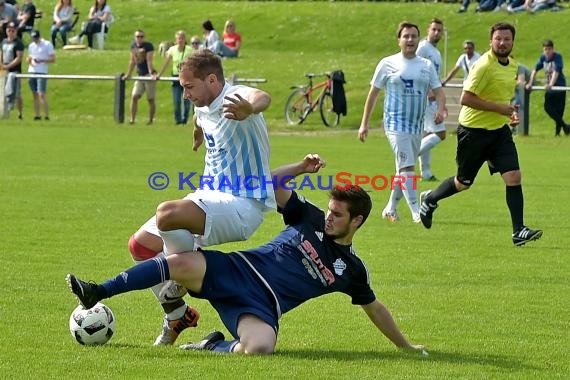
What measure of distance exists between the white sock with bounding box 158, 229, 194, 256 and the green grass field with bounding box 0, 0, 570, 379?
591mm

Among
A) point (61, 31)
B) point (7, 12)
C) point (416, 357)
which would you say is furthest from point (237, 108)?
point (61, 31)

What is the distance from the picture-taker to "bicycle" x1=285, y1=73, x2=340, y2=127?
3097 cm

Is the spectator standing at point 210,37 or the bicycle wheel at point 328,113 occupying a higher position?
the spectator standing at point 210,37

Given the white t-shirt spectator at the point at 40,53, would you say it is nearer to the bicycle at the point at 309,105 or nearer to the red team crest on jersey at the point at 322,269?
the bicycle at the point at 309,105

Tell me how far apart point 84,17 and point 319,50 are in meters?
10.1

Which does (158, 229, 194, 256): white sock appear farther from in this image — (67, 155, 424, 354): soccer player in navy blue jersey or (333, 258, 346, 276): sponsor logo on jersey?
(333, 258, 346, 276): sponsor logo on jersey

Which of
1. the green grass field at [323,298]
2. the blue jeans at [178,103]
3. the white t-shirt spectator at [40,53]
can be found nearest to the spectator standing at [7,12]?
the white t-shirt spectator at [40,53]

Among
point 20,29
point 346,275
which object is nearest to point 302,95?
point 20,29

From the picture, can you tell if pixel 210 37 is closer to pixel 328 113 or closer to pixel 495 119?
pixel 328 113

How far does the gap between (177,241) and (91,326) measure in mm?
720

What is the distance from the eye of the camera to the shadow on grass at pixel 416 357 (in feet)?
23.5

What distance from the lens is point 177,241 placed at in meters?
7.26

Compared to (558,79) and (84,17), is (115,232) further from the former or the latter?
(84,17)

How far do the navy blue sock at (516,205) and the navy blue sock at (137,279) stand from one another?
19.7 feet
